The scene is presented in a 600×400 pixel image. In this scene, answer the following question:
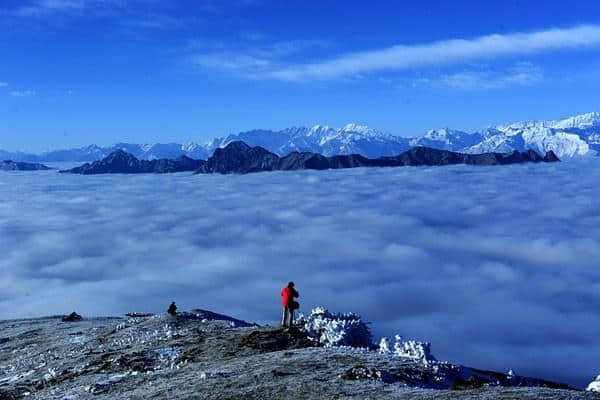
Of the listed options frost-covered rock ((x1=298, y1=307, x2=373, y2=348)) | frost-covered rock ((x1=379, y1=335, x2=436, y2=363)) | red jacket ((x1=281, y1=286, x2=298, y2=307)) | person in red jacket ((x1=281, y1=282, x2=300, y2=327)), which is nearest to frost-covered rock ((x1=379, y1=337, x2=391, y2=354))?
frost-covered rock ((x1=379, y1=335, x2=436, y2=363))

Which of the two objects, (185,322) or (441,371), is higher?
(441,371)

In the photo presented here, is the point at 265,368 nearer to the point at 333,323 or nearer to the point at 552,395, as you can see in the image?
the point at 333,323

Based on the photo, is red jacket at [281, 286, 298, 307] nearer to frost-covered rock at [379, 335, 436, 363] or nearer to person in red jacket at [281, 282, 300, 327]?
person in red jacket at [281, 282, 300, 327]

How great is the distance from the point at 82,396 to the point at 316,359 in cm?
1206

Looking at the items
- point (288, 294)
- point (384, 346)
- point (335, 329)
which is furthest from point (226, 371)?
point (384, 346)

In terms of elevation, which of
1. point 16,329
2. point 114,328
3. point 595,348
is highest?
point 114,328

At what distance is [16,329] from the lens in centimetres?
5931

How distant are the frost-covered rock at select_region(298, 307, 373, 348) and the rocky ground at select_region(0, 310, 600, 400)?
795 millimetres

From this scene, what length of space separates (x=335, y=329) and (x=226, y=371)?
29.7 feet

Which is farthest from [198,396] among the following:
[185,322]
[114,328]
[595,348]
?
[595,348]

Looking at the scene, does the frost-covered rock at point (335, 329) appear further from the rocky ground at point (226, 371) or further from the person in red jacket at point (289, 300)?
the person in red jacket at point (289, 300)

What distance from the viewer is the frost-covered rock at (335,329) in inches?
1267

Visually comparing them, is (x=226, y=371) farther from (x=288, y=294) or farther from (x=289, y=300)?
(x=289, y=300)

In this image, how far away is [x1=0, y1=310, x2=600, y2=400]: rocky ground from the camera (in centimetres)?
2206
